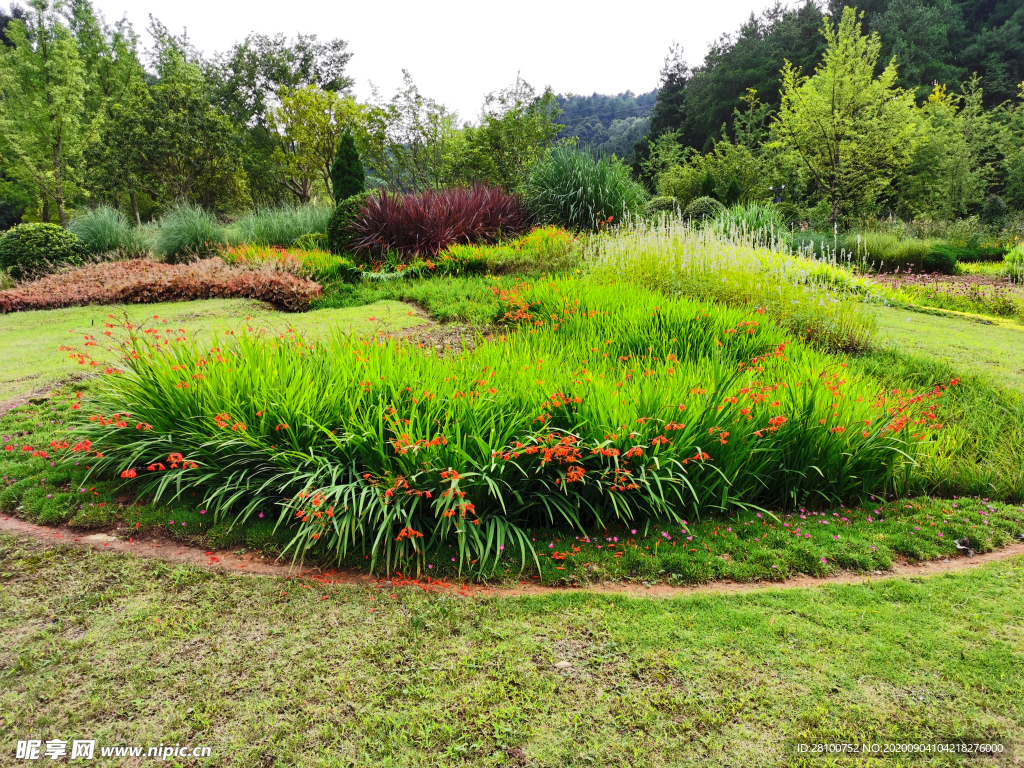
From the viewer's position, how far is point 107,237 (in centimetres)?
1098

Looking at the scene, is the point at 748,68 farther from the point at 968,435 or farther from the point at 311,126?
the point at 968,435

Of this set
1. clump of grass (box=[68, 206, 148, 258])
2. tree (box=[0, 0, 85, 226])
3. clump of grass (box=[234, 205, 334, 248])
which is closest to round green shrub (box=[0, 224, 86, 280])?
clump of grass (box=[68, 206, 148, 258])

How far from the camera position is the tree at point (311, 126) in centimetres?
2483

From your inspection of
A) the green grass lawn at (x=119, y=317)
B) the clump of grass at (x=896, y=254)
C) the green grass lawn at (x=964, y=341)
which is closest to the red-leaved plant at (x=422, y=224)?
the green grass lawn at (x=119, y=317)

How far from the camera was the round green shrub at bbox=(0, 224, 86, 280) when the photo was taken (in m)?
9.70

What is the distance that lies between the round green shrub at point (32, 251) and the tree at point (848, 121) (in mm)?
19896

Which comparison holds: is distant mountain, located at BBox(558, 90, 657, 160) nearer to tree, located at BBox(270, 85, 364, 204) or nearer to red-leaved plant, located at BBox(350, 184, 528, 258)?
tree, located at BBox(270, 85, 364, 204)

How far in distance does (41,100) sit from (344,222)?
2299 cm

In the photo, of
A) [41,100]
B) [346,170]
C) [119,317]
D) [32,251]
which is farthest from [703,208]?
[41,100]

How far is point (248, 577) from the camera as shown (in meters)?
2.27

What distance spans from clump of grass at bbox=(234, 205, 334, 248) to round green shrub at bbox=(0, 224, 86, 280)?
10.5 ft

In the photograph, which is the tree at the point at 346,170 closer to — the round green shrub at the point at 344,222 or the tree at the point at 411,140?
the round green shrub at the point at 344,222

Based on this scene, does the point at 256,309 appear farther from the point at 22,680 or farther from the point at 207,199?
the point at 207,199

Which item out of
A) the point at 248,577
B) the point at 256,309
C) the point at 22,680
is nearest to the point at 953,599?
the point at 248,577
